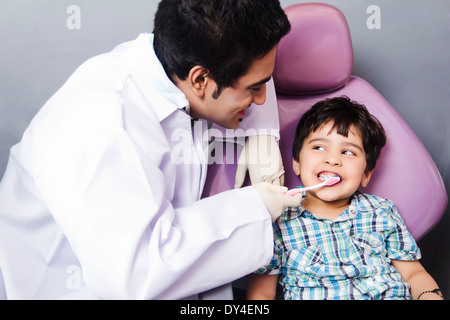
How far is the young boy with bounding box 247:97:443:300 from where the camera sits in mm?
1159

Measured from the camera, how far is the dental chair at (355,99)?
50.6 inches

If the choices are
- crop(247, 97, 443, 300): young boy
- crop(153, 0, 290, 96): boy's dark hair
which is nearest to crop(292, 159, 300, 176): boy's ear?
crop(247, 97, 443, 300): young boy

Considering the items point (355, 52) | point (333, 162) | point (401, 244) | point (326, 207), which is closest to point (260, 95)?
point (333, 162)

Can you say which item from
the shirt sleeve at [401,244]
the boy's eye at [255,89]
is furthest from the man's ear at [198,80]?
the shirt sleeve at [401,244]

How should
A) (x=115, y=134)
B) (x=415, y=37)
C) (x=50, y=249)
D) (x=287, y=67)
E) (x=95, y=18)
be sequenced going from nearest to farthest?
1. (x=115, y=134)
2. (x=50, y=249)
3. (x=287, y=67)
4. (x=95, y=18)
5. (x=415, y=37)

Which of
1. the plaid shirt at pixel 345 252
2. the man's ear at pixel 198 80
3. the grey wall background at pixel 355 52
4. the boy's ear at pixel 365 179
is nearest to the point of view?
the man's ear at pixel 198 80

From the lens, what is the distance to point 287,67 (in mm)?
1313

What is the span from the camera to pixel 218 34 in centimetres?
95

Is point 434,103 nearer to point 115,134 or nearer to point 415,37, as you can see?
point 415,37

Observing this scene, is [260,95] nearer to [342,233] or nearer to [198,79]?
[198,79]

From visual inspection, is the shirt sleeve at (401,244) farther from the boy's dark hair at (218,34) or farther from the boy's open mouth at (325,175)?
the boy's dark hair at (218,34)

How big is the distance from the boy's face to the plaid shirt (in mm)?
73
